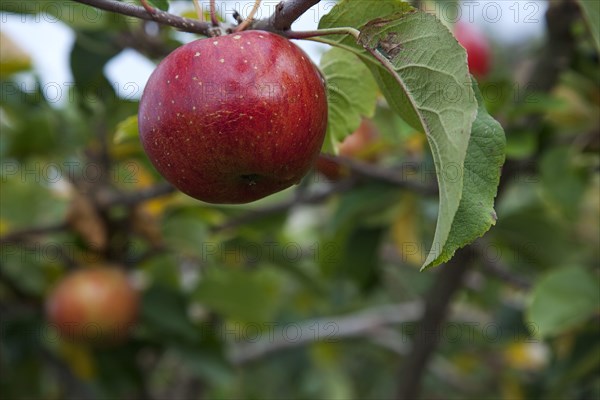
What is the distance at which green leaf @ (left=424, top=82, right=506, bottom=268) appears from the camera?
→ 2.57ft

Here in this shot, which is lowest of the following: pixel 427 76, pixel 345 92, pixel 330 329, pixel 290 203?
pixel 330 329

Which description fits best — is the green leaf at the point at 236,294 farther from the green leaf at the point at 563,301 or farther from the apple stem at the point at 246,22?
the apple stem at the point at 246,22

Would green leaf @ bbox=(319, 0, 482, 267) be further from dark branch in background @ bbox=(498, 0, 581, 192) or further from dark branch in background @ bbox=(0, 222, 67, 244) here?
dark branch in background @ bbox=(0, 222, 67, 244)

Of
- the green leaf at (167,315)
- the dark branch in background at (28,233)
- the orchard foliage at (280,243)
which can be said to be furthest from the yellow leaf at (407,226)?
the dark branch in background at (28,233)

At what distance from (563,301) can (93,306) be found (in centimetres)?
112

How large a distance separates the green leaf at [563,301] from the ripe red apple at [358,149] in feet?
1.91

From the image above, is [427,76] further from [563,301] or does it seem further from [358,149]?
[358,149]

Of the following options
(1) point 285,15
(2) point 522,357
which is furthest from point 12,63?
(2) point 522,357

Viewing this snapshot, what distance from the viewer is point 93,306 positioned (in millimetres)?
1947

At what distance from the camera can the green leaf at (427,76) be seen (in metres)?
0.76

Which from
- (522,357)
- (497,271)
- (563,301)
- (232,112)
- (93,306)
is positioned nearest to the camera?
(232,112)

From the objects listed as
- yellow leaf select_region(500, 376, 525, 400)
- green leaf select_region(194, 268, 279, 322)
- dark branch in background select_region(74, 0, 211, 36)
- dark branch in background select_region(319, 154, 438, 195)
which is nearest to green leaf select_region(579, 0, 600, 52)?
dark branch in background select_region(74, 0, 211, 36)

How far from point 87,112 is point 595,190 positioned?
6.27 ft

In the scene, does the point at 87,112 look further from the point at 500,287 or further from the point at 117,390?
the point at 500,287
